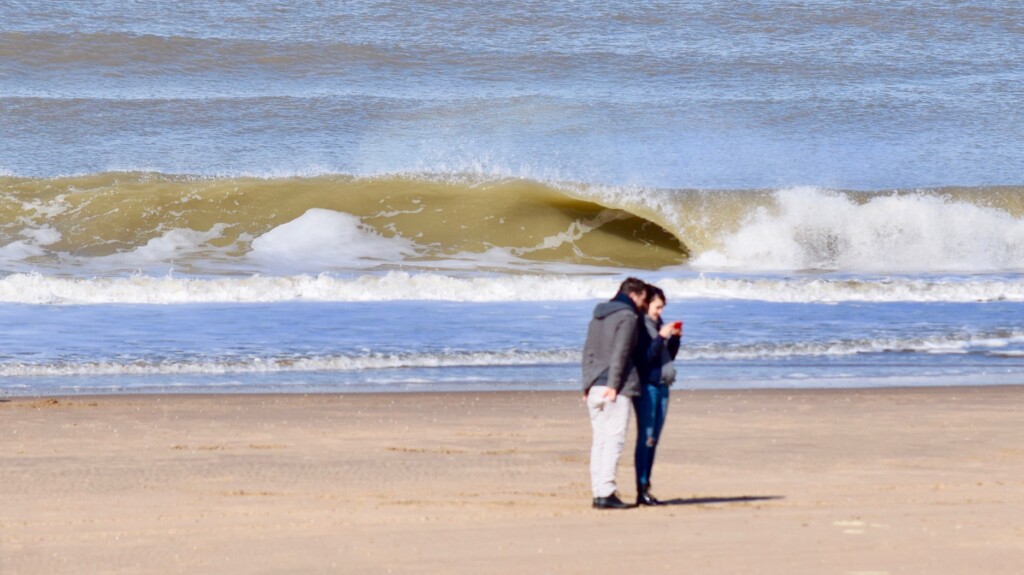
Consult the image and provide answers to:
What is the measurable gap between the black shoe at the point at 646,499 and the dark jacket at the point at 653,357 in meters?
0.52

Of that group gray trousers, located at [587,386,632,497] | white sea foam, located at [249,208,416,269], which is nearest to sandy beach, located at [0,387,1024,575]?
gray trousers, located at [587,386,632,497]

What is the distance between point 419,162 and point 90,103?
7.95m

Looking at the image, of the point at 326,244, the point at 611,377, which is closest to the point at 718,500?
the point at 611,377

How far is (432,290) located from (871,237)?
7.99m

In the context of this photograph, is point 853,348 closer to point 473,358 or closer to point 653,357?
point 473,358

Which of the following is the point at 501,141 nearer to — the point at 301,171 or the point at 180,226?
the point at 301,171

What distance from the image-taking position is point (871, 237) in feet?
65.0

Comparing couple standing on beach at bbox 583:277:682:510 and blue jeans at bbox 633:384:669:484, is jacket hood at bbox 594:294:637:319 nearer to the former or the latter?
couple standing on beach at bbox 583:277:682:510

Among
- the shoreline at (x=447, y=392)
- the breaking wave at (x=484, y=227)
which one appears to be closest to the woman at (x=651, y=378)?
the shoreline at (x=447, y=392)

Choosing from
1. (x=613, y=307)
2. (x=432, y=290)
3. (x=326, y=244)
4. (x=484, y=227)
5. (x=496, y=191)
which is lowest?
(x=613, y=307)

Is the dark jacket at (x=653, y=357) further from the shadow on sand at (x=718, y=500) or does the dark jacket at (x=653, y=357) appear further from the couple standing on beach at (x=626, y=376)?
the shadow on sand at (x=718, y=500)

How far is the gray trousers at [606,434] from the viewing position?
21.0 feet

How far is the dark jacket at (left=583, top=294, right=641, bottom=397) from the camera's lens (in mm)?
6285

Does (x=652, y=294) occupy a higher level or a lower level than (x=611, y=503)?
higher
